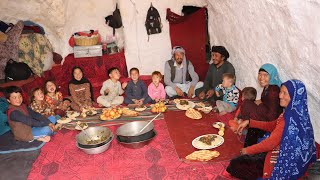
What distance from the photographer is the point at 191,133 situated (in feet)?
13.3

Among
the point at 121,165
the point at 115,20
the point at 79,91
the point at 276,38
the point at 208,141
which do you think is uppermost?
the point at 115,20

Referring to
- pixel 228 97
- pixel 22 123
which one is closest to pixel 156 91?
pixel 228 97

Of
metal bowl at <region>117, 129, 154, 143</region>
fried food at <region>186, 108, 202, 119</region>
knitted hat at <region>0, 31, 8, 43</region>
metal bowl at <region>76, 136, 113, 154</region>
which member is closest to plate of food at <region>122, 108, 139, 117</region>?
fried food at <region>186, 108, 202, 119</region>

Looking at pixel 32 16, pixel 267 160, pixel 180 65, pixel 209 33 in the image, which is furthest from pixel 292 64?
pixel 32 16

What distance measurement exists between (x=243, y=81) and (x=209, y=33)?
1.52 metres

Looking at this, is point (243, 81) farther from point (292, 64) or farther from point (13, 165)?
point (13, 165)

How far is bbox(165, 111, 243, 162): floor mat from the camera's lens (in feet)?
11.8

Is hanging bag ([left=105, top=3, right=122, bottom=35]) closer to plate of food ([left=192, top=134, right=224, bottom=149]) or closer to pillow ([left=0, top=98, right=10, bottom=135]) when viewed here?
pillow ([left=0, top=98, right=10, bottom=135])

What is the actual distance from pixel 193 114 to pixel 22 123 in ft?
7.49

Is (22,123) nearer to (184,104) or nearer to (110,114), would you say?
(110,114)

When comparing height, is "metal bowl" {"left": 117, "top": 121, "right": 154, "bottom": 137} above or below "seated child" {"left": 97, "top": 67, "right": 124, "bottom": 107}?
below

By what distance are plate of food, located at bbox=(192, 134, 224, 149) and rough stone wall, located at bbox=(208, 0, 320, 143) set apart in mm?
1036

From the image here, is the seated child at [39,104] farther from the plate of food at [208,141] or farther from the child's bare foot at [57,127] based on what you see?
the plate of food at [208,141]

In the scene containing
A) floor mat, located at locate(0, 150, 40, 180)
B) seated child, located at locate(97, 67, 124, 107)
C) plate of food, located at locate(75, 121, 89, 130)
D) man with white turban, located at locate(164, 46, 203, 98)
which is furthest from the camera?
man with white turban, located at locate(164, 46, 203, 98)
